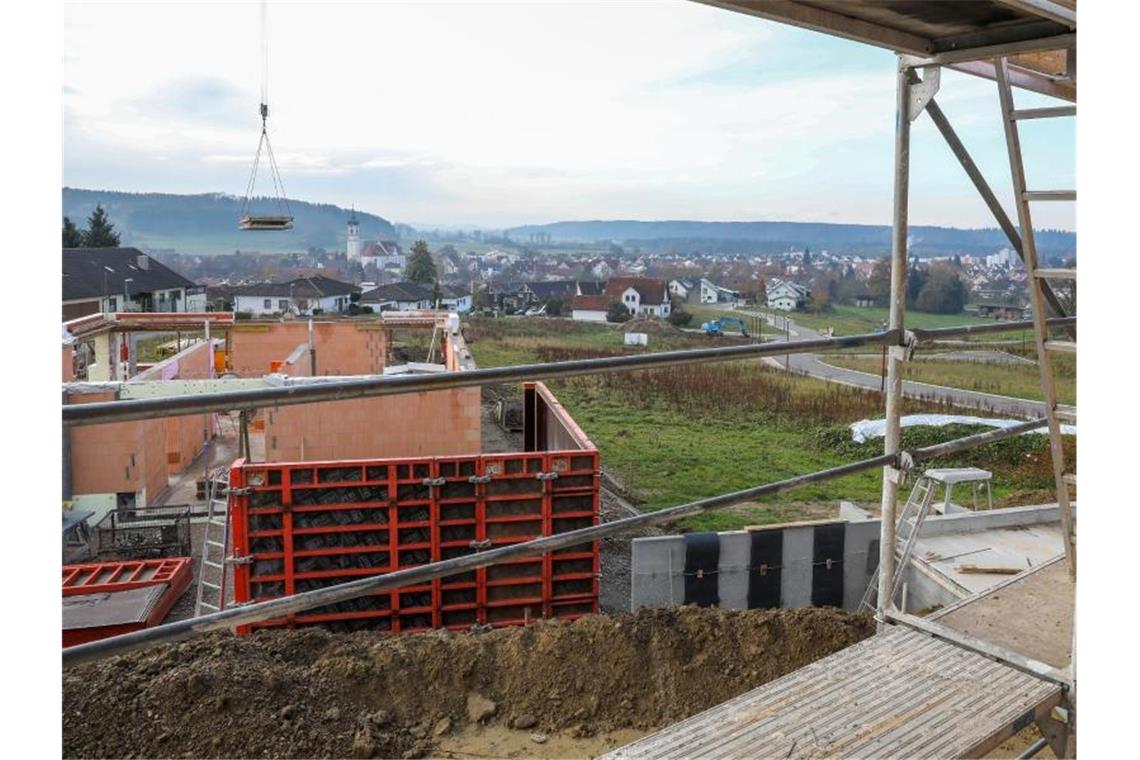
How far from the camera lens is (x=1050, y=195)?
2.30 meters

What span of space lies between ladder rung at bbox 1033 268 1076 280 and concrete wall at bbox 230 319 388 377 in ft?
47.2

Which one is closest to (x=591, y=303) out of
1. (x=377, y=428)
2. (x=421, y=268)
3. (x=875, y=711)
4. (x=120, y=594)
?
(x=421, y=268)

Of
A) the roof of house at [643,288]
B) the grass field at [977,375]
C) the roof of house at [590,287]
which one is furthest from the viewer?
the roof of house at [590,287]

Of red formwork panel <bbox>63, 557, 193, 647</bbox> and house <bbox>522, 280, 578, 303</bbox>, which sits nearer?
red formwork panel <bbox>63, 557, 193, 647</bbox>

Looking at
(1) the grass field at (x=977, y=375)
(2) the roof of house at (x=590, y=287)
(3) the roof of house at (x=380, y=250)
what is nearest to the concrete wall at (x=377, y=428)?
(1) the grass field at (x=977, y=375)

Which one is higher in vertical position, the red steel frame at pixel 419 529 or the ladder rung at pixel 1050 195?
the ladder rung at pixel 1050 195

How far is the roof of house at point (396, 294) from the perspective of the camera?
168 ft

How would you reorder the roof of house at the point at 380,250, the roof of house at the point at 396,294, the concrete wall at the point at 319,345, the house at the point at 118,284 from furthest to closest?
the roof of house at the point at 380,250 < the roof of house at the point at 396,294 < the house at the point at 118,284 < the concrete wall at the point at 319,345

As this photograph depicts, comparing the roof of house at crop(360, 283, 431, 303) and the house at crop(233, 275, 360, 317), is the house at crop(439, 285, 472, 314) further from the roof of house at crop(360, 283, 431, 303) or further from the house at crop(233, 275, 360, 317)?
the house at crop(233, 275, 360, 317)

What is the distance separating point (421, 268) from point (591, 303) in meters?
19.9

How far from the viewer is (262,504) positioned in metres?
6.86

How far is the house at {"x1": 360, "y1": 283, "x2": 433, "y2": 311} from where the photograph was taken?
165ft

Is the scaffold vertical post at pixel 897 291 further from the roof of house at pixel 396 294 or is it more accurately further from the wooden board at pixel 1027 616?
the roof of house at pixel 396 294

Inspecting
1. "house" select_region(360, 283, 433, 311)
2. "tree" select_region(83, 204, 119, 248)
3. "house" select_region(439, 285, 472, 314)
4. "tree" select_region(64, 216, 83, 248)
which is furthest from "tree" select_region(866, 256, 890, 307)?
"house" select_region(439, 285, 472, 314)
